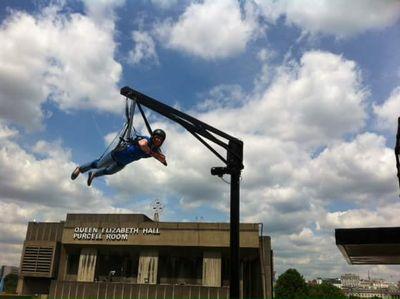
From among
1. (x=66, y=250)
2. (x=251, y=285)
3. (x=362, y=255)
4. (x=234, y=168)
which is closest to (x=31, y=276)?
(x=66, y=250)

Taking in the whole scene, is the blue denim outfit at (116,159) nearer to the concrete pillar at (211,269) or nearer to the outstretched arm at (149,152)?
the outstretched arm at (149,152)

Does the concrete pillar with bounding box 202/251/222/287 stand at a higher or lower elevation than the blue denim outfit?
lower

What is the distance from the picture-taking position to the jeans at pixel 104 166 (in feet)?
53.4

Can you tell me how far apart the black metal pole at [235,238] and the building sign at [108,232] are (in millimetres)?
30217

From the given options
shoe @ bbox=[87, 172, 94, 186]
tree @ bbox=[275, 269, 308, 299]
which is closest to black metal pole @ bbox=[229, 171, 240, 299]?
shoe @ bbox=[87, 172, 94, 186]

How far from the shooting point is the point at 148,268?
44312 millimetres

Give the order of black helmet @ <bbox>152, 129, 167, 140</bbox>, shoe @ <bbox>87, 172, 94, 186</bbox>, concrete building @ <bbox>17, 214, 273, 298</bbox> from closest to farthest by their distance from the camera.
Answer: black helmet @ <bbox>152, 129, 167, 140</bbox>, shoe @ <bbox>87, 172, 94, 186</bbox>, concrete building @ <bbox>17, 214, 273, 298</bbox>

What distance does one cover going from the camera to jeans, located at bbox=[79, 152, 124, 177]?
16266mm

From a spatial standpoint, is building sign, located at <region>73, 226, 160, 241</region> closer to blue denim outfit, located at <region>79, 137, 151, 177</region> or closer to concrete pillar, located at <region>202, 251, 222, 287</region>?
concrete pillar, located at <region>202, 251, 222, 287</region>

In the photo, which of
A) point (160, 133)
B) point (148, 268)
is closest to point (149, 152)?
point (160, 133)

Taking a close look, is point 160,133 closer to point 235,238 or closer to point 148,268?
point 235,238

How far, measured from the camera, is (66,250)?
47.8m

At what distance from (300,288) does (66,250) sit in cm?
7163

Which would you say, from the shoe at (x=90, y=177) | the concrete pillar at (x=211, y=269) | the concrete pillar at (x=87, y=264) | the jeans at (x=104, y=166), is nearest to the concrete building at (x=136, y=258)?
the concrete pillar at (x=211, y=269)
